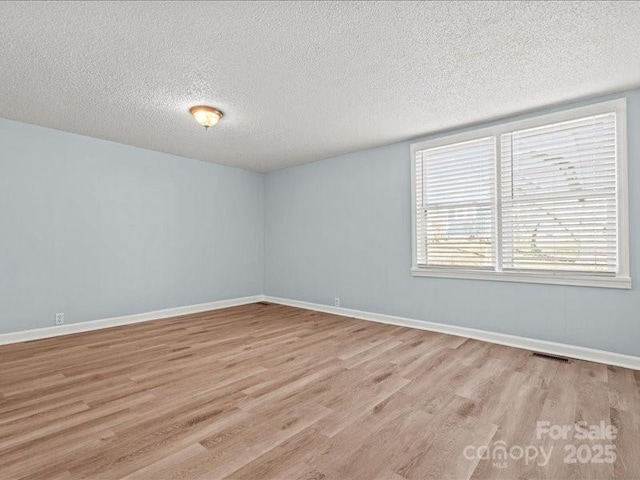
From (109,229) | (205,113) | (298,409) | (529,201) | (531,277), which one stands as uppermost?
(205,113)

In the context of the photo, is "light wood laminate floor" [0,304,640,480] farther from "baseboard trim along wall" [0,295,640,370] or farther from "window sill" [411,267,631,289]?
"window sill" [411,267,631,289]

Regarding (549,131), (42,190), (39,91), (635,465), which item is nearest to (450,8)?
(549,131)

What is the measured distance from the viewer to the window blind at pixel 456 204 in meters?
3.87

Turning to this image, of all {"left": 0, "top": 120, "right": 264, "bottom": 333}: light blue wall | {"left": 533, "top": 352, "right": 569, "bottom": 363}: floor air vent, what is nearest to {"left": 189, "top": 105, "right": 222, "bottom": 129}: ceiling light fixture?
{"left": 0, "top": 120, "right": 264, "bottom": 333}: light blue wall

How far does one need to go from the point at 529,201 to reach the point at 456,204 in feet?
2.60

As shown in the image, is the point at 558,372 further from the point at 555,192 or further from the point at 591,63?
the point at 591,63

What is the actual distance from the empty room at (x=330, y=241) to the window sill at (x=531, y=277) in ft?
0.07

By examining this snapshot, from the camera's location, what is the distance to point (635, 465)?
1636 mm

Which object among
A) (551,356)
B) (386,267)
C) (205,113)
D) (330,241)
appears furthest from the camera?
(330,241)

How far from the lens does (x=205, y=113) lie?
3.41m

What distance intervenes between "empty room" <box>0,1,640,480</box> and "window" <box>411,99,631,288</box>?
2 cm

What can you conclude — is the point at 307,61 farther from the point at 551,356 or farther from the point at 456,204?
the point at 551,356

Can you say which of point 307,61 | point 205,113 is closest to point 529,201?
point 307,61

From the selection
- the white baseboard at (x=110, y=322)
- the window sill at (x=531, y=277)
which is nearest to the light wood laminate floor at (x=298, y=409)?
the white baseboard at (x=110, y=322)
